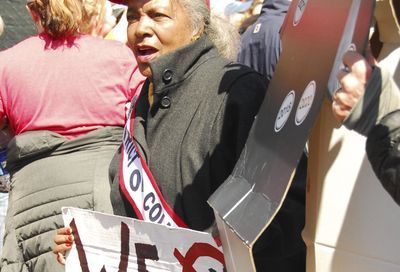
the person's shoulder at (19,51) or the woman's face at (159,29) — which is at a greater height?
the woman's face at (159,29)

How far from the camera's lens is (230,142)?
2.12 metres

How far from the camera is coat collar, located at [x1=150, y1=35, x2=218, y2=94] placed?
2336 millimetres

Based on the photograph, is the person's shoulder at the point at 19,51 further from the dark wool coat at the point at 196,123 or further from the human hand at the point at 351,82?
the human hand at the point at 351,82

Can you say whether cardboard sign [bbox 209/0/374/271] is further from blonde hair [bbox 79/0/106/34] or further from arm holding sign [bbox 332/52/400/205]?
blonde hair [bbox 79/0/106/34]

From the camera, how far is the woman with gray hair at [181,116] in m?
2.13

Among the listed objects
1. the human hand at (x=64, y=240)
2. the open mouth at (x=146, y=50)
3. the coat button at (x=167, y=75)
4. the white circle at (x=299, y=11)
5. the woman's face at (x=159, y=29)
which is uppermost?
the white circle at (x=299, y=11)

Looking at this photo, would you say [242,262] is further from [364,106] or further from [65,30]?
[65,30]

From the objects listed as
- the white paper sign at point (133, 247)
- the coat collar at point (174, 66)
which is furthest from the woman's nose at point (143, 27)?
the white paper sign at point (133, 247)

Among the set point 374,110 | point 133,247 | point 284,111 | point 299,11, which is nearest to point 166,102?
point 133,247

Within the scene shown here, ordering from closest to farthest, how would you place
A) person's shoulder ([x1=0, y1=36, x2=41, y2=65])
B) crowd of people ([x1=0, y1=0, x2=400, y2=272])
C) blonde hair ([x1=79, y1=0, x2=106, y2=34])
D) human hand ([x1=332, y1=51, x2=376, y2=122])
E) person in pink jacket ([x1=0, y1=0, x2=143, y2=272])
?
human hand ([x1=332, y1=51, x2=376, y2=122])
crowd of people ([x1=0, y1=0, x2=400, y2=272])
person in pink jacket ([x1=0, y1=0, x2=143, y2=272])
person's shoulder ([x1=0, y1=36, x2=41, y2=65])
blonde hair ([x1=79, y1=0, x2=106, y2=34])

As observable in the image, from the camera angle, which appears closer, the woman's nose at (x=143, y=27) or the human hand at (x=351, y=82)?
the human hand at (x=351, y=82)

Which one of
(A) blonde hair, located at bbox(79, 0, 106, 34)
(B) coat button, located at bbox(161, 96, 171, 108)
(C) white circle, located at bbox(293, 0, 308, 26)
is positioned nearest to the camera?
(C) white circle, located at bbox(293, 0, 308, 26)

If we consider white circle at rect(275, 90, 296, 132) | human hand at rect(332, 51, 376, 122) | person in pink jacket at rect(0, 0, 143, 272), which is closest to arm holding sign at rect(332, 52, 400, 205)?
human hand at rect(332, 51, 376, 122)

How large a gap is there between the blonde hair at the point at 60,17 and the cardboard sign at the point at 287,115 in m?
1.88
